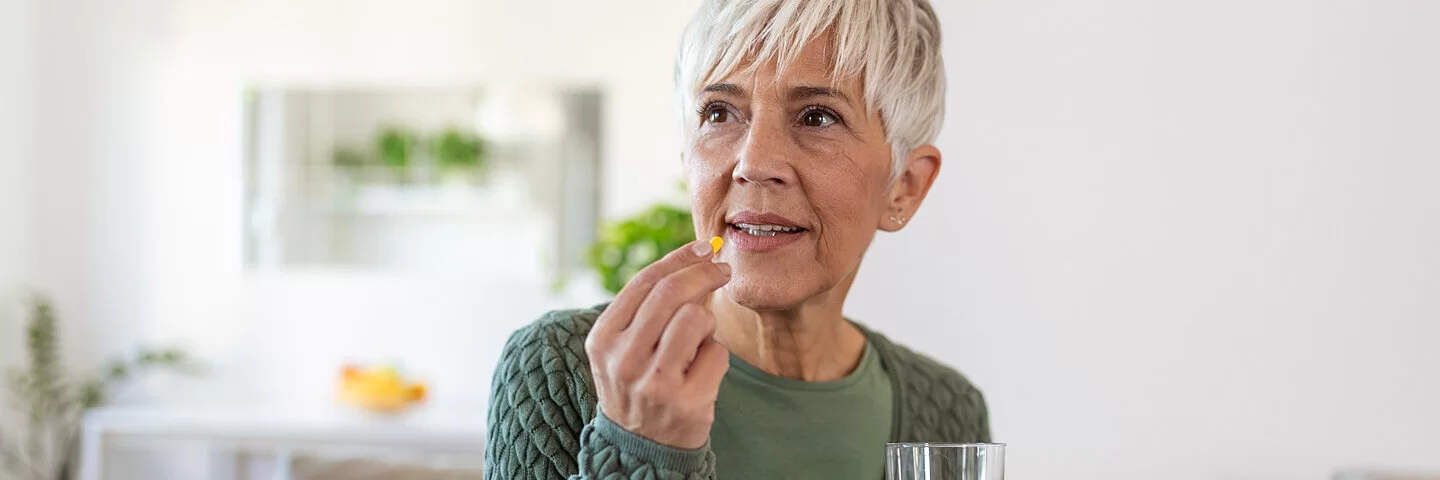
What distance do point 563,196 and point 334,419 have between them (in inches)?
41.7

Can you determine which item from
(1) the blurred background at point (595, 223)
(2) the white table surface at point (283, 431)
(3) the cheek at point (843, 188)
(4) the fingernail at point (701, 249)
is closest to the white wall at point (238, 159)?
(1) the blurred background at point (595, 223)

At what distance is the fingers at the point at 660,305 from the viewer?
812 mm

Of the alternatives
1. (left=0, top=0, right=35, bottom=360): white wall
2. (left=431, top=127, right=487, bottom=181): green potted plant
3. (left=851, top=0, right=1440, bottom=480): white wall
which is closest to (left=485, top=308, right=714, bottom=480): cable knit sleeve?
(left=851, top=0, right=1440, bottom=480): white wall

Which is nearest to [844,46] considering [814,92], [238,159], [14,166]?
[814,92]

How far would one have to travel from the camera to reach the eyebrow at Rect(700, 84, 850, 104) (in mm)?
1098

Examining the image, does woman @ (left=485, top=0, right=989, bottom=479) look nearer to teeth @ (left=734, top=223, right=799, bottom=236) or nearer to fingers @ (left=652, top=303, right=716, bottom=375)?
teeth @ (left=734, top=223, right=799, bottom=236)

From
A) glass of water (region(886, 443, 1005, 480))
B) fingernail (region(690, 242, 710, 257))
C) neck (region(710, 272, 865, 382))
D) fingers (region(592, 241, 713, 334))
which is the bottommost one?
glass of water (region(886, 443, 1005, 480))

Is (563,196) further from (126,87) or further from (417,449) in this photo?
(126,87)

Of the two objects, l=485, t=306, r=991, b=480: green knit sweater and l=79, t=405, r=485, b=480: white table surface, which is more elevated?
l=485, t=306, r=991, b=480: green knit sweater

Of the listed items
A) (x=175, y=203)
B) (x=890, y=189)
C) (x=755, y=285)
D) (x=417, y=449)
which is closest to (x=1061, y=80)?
(x=890, y=189)

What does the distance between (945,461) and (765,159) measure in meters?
0.34

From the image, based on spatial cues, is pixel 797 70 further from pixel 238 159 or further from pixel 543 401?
pixel 238 159

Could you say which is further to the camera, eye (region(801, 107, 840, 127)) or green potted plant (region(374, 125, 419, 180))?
green potted plant (region(374, 125, 419, 180))

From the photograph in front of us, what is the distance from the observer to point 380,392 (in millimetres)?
3840
